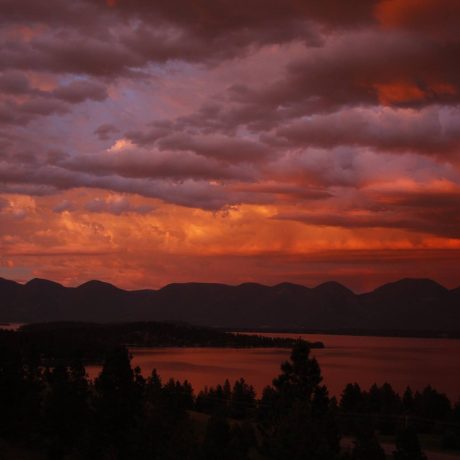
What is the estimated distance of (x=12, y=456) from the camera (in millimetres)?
33625

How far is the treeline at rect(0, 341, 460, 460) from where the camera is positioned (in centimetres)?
2278

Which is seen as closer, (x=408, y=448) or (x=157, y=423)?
(x=157, y=423)

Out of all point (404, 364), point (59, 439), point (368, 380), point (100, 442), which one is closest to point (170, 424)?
point (100, 442)

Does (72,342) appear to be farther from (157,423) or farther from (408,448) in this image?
(157,423)

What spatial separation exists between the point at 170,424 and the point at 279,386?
4761 millimetres

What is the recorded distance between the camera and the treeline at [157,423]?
2278 centimetres

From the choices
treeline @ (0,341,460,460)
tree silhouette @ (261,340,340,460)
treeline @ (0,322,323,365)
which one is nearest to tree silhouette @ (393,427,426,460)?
treeline @ (0,341,460,460)

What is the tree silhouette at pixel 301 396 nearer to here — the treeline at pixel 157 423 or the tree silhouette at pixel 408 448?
the treeline at pixel 157 423

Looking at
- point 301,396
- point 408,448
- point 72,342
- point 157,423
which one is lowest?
point 72,342

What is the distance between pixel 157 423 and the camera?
24.8m

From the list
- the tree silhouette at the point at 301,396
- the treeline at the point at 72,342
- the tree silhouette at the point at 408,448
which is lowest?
the treeline at the point at 72,342

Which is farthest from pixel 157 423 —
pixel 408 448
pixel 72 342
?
pixel 72 342

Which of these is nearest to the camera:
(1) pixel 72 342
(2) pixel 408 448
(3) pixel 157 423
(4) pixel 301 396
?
(3) pixel 157 423

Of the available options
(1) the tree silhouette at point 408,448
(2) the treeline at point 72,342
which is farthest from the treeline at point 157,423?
(2) the treeline at point 72,342
